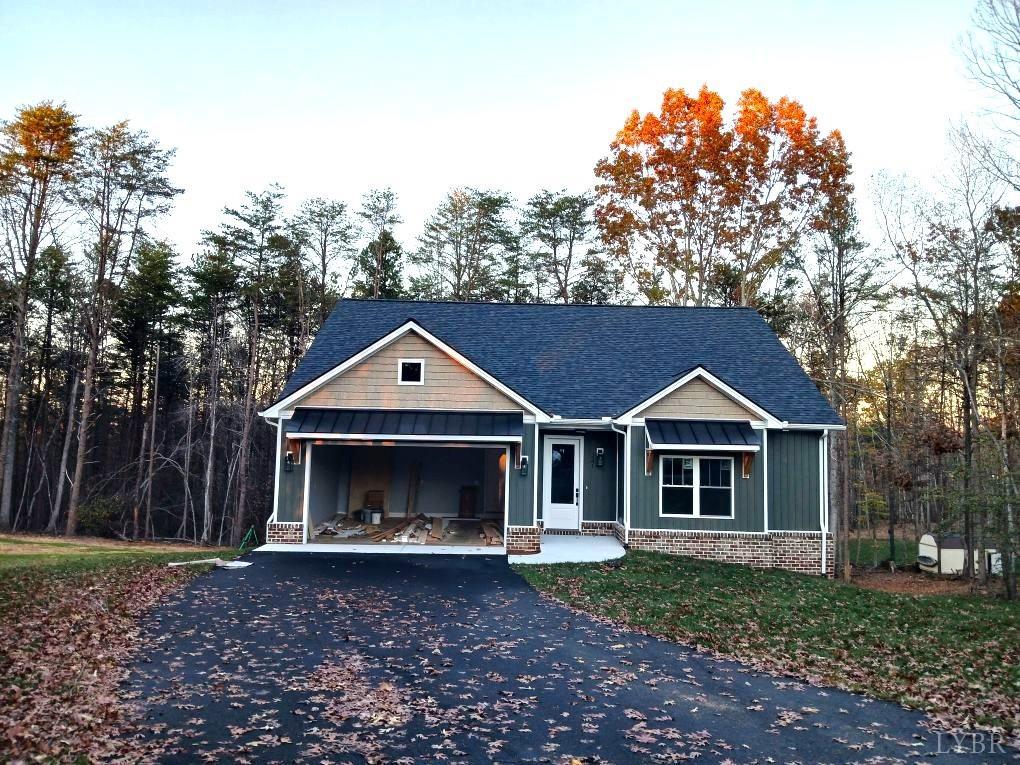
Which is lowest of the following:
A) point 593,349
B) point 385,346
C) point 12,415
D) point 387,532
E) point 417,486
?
point 387,532

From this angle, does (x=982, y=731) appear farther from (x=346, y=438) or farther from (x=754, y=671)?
(x=346, y=438)

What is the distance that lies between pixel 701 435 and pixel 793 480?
2.58 meters

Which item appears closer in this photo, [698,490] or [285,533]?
[285,533]

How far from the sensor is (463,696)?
258 inches

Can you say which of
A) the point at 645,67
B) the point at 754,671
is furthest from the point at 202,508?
the point at 754,671

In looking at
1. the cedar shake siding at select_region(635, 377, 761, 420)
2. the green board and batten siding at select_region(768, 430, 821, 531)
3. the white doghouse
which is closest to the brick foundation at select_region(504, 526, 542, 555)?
the cedar shake siding at select_region(635, 377, 761, 420)

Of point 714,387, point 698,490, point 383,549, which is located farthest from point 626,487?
point 383,549

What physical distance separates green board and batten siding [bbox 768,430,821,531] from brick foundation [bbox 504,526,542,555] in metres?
5.51

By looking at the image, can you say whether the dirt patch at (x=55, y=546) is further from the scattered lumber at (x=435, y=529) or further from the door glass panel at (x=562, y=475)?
the door glass panel at (x=562, y=475)

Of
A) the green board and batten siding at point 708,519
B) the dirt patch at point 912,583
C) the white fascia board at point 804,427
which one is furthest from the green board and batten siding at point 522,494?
the dirt patch at point 912,583

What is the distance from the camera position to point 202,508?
31031mm

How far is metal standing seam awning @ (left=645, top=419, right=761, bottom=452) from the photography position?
50.0 ft

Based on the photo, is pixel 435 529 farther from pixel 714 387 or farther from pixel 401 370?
pixel 714 387

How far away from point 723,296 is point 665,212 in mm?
4926
